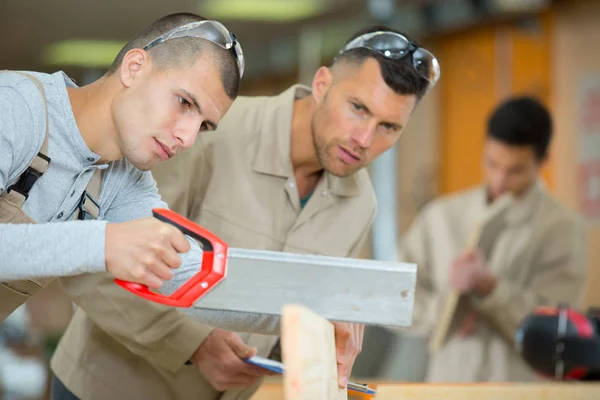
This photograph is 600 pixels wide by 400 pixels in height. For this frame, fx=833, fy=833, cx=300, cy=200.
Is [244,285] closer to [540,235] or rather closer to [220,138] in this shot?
[220,138]

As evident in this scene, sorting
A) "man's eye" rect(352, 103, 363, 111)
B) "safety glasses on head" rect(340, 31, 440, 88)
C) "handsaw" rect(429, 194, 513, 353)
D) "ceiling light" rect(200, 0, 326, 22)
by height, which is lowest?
"handsaw" rect(429, 194, 513, 353)

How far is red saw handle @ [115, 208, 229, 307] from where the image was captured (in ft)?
3.26

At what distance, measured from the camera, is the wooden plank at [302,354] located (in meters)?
0.84

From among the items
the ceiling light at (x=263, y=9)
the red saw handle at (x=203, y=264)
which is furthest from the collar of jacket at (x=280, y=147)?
the ceiling light at (x=263, y=9)

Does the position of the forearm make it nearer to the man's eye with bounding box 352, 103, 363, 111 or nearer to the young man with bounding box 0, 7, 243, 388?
the young man with bounding box 0, 7, 243, 388

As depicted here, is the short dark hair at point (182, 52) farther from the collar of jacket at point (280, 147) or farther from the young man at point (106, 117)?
the collar of jacket at point (280, 147)

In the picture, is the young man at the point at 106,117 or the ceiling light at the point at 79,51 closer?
the young man at the point at 106,117

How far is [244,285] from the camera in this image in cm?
99

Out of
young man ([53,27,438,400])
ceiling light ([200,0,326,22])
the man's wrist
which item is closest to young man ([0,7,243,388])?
young man ([53,27,438,400])

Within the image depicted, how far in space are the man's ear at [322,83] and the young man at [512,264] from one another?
113 cm

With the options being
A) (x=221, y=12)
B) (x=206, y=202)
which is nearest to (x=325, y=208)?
(x=206, y=202)

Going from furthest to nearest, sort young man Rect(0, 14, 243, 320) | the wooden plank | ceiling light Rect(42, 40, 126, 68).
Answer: ceiling light Rect(42, 40, 126, 68), young man Rect(0, 14, 243, 320), the wooden plank

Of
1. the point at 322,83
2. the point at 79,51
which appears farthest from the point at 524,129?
the point at 79,51

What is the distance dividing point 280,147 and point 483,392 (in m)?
0.64
